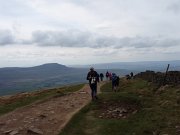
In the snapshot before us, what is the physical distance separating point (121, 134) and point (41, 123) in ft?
19.5

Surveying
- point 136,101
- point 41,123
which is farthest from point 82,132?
point 136,101

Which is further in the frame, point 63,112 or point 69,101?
point 69,101

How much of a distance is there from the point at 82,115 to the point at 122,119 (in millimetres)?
3364

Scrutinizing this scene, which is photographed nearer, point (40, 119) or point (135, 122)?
point (135, 122)

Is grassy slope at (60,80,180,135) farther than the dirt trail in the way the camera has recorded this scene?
No

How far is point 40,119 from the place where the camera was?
2488cm

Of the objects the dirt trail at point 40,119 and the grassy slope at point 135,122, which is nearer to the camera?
the grassy slope at point 135,122

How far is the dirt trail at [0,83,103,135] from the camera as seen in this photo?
2156 centimetres

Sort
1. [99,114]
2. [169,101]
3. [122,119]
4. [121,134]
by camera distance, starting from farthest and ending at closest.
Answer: [169,101] < [99,114] < [122,119] < [121,134]

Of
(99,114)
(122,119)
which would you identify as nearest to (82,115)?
(99,114)

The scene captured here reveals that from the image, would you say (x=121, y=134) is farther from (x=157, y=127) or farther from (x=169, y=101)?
(x=169, y=101)

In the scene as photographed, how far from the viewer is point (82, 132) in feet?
70.0

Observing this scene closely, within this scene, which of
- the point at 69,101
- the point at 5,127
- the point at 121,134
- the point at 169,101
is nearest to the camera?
the point at 121,134

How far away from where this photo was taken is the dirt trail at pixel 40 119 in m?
21.6
